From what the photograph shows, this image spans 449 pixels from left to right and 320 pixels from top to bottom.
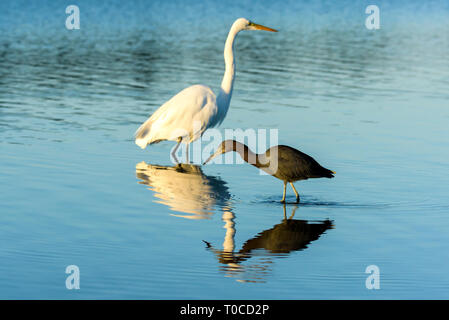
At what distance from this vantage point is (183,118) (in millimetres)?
13516

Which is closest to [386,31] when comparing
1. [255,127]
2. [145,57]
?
[145,57]

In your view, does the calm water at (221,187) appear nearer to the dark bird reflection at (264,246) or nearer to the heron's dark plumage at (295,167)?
the dark bird reflection at (264,246)

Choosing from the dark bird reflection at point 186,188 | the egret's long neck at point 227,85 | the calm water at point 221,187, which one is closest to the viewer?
the calm water at point 221,187

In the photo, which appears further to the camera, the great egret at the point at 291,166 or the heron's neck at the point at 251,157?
the heron's neck at the point at 251,157

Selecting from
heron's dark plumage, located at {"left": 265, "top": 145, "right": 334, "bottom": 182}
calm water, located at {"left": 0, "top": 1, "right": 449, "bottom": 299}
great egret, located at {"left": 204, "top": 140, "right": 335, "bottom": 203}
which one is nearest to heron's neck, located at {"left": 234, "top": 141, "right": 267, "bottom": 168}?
great egret, located at {"left": 204, "top": 140, "right": 335, "bottom": 203}

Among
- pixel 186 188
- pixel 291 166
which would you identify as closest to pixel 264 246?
pixel 291 166

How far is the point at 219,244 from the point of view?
863 centimetres

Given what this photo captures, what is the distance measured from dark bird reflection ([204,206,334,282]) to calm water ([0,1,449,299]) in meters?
0.03

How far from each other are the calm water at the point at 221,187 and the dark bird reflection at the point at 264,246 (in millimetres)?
28

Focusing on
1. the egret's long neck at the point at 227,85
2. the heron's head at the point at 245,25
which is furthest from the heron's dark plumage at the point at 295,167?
the heron's head at the point at 245,25

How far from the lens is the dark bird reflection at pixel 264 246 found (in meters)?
7.79

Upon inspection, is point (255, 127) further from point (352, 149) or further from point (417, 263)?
point (417, 263)

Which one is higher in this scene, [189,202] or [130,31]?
[130,31]

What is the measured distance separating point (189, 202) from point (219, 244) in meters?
1.97
